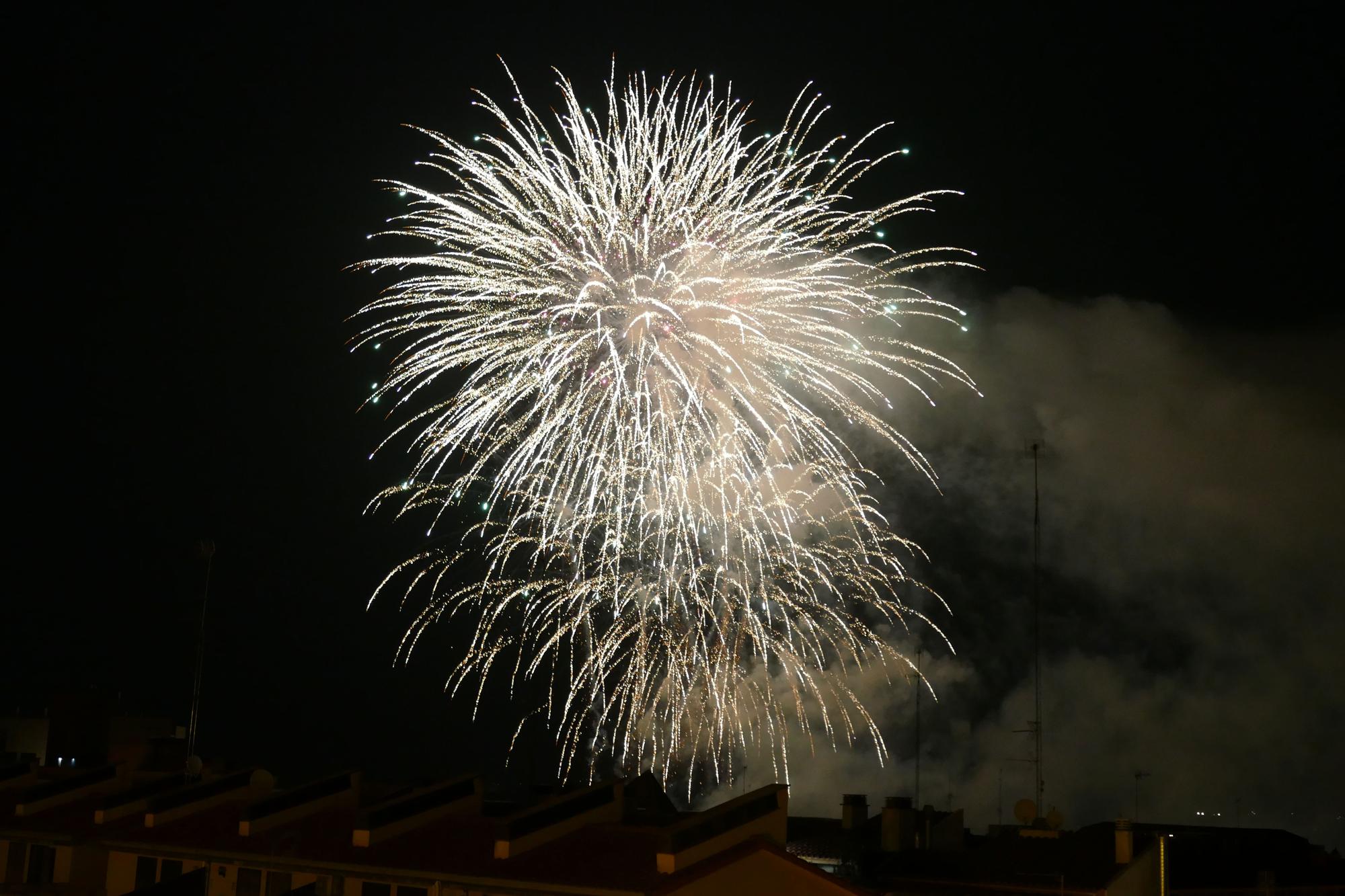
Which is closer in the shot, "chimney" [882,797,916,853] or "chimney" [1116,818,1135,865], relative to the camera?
"chimney" [1116,818,1135,865]

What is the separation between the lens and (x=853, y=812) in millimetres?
42562

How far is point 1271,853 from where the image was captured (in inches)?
1391

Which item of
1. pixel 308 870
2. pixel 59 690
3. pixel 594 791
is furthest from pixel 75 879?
pixel 59 690

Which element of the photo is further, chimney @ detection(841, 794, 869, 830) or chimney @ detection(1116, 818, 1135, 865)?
chimney @ detection(841, 794, 869, 830)

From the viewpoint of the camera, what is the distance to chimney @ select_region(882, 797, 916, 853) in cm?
3688

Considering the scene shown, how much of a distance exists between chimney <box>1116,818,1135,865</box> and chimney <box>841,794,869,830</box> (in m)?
14.2

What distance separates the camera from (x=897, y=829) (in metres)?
37.0

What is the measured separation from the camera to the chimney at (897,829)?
36.9 meters

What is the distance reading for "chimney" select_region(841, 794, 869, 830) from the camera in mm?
42375

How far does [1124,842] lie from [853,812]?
590 inches

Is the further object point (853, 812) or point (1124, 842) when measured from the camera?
point (853, 812)

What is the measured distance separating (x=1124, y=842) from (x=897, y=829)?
30.9 ft

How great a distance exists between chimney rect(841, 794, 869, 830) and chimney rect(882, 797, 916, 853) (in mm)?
4775

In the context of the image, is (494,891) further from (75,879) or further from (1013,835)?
(1013,835)
